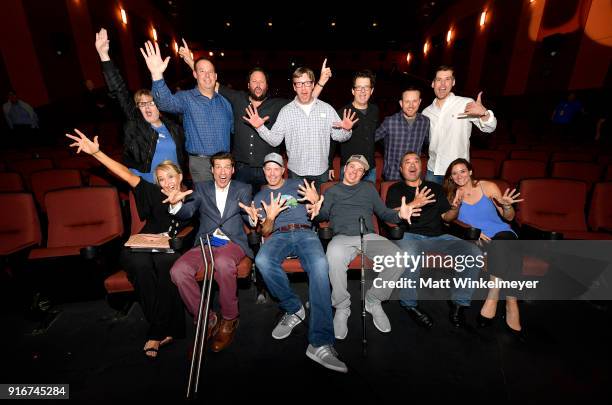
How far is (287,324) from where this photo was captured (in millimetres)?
2350

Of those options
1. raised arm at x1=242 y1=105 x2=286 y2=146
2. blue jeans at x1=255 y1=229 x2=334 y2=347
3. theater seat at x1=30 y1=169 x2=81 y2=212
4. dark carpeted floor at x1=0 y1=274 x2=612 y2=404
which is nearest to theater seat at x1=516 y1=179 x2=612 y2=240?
dark carpeted floor at x1=0 y1=274 x2=612 y2=404

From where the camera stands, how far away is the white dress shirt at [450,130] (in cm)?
284

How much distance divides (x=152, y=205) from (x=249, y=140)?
1.08 m

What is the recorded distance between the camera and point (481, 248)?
2.44 metres

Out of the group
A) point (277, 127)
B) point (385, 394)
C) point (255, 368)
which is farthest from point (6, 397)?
point (277, 127)

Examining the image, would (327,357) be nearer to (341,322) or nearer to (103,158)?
(341,322)

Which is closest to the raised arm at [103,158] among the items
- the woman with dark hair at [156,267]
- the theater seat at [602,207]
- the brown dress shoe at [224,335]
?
the woman with dark hair at [156,267]

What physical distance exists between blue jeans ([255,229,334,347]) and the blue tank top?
4.61ft

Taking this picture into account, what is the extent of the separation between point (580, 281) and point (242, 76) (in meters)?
20.6

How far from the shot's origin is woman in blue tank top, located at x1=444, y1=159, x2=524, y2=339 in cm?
227

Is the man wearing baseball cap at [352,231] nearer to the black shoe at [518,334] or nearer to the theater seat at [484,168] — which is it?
the black shoe at [518,334]

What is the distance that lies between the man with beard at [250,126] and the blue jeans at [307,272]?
2.66 feet

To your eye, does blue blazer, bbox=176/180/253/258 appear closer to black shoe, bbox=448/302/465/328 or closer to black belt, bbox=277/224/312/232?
black belt, bbox=277/224/312/232

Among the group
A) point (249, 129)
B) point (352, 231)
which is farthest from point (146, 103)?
point (352, 231)
